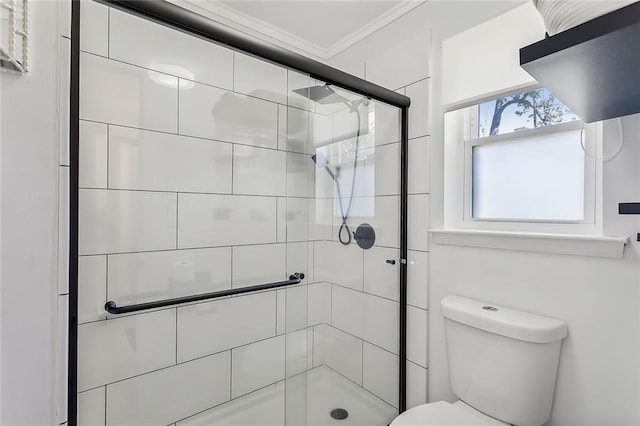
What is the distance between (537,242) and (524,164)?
0.35 meters

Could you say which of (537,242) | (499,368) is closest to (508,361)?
(499,368)

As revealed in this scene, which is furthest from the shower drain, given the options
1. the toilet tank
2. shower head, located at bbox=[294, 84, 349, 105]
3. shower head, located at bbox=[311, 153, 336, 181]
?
shower head, located at bbox=[294, 84, 349, 105]

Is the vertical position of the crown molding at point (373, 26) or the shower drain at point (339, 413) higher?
the crown molding at point (373, 26)

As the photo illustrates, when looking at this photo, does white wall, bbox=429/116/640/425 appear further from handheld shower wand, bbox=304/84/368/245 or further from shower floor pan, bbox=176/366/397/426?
shower floor pan, bbox=176/366/397/426

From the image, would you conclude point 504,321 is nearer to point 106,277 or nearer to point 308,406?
point 308,406

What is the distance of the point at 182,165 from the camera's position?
1.44 m

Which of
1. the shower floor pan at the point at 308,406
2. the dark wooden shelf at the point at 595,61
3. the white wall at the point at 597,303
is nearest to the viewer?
the dark wooden shelf at the point at 595,61

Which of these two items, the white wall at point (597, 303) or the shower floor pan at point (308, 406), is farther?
the shower floor pan at point (308, 406)

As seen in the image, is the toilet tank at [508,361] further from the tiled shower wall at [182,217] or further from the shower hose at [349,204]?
the tiled shower wall at [182,217]

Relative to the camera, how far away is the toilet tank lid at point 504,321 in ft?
3.38

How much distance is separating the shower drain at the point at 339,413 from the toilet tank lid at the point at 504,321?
0.75 m

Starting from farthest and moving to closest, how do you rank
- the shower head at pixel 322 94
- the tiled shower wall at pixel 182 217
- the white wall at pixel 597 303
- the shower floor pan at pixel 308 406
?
the shower floor pan at pixel 308 406 < the shower head at pixel 322 94 < the tiled shower wall at pixel 182 217 < the white wall at pixel 597 303

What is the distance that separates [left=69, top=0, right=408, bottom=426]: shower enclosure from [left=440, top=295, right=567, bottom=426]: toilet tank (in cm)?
40

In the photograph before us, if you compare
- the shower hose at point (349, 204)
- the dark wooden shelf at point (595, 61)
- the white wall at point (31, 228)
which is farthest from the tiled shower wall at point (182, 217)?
the dark wooden shelf at point (595, 61)
